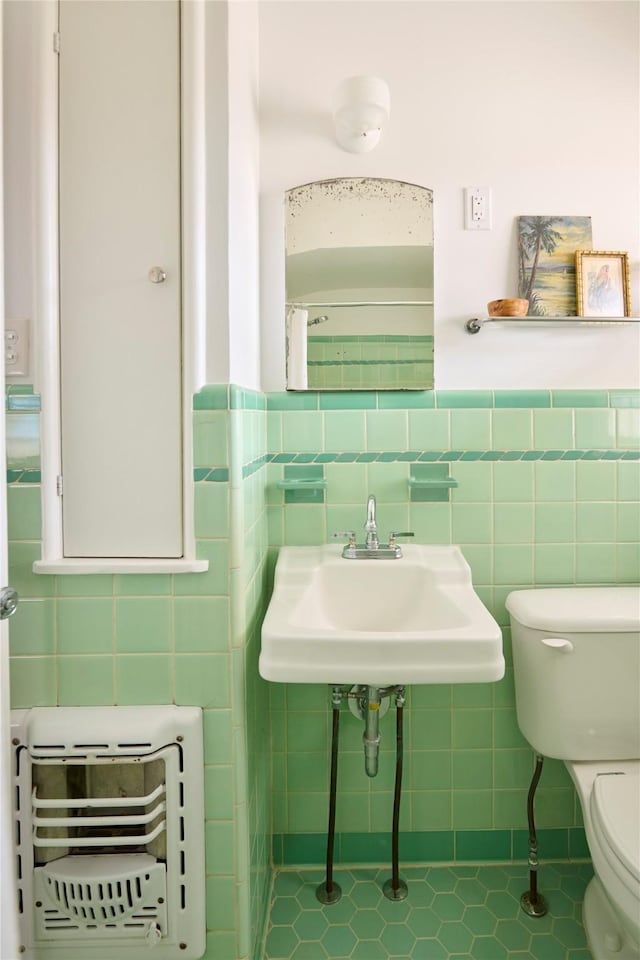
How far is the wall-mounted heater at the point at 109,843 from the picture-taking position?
116 centimetres

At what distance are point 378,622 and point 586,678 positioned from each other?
52cm

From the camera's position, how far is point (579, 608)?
1.48m

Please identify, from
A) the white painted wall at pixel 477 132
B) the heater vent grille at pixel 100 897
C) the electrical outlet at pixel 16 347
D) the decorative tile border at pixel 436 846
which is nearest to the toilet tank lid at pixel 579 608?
the white painted wall at pixel 477 132

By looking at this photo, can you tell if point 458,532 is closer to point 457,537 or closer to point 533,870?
point 457,537

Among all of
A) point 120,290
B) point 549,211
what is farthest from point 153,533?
point 549,211

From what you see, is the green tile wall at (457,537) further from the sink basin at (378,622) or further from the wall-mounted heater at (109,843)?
the wall-mounted heater at (109,843)

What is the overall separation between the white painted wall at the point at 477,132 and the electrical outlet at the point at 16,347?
0.66 meters

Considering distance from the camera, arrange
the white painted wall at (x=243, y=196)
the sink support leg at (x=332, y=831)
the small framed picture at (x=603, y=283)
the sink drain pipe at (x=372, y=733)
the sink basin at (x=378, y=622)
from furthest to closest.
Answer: the small framed picture at (x=603, y=283), the sink support leg at (x=332, y=831), the sink drain pipe at (x=372, y=733), the white painted wall at (x=243, y=196), the sink basin at (x=378, y=622)

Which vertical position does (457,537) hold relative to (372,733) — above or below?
above

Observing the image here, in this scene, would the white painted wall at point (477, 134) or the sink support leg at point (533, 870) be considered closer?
the sink support leg at point (533, 870)

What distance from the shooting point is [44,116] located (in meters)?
1.19

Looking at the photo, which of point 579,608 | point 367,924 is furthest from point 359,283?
point 367,924

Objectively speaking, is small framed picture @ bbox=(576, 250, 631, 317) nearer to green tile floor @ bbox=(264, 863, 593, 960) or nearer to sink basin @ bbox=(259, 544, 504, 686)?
sink basin @ bbox=(259, 544, 504, 686)

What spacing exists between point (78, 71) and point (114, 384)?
64 centimetres
